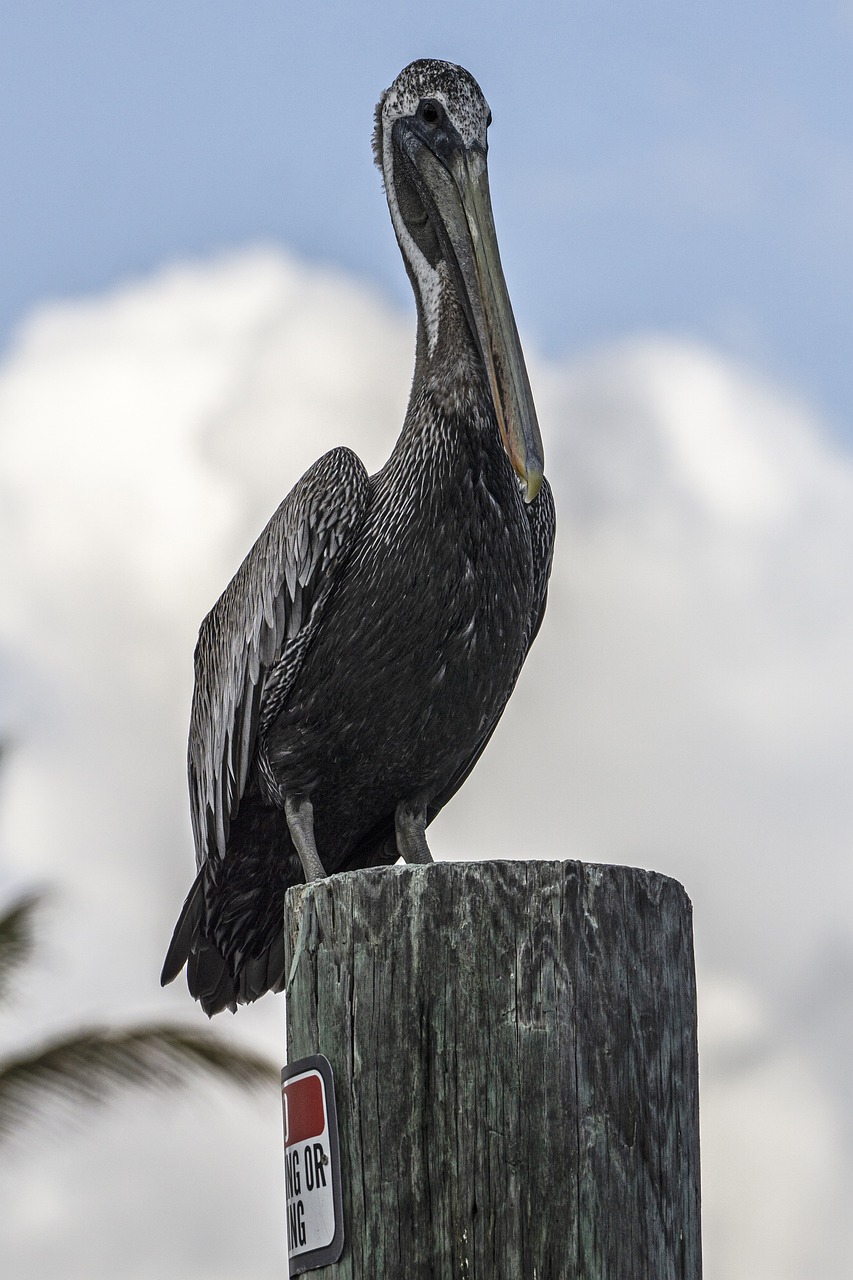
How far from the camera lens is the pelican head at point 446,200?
14.5 feet

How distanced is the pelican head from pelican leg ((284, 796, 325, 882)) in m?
0.98

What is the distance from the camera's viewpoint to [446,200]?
460cm

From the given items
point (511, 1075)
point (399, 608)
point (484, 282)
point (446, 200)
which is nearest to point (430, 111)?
point (446, 200)

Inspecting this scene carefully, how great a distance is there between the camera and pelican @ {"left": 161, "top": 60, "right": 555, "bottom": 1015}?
170 inches

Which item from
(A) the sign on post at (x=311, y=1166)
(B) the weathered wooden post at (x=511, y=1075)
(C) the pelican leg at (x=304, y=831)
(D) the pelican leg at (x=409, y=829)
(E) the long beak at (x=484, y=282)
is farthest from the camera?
(D) the pelican leg at (x=409, y=829)

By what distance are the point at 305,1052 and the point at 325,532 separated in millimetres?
1818

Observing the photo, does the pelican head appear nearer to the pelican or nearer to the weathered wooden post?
the pelican

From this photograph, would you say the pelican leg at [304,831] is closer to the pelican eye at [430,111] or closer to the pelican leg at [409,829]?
the pelican leg at [409,829]

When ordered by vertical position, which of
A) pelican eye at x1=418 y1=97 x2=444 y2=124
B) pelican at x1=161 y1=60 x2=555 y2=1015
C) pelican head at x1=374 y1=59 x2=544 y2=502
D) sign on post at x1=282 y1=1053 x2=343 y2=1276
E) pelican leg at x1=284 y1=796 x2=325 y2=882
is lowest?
sign on post at x1=282 y1=1053 x2=343 y2=1276

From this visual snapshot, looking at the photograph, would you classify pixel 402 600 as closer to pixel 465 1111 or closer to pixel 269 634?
pixel 269 634

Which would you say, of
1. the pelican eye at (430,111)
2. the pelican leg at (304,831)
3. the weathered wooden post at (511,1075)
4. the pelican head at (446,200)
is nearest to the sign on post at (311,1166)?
the weathered wooden post at (511,1075)

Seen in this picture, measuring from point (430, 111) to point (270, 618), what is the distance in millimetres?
1384

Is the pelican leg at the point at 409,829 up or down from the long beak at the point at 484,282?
down

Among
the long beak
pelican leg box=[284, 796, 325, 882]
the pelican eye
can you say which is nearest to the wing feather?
pelican leg box=[284, 796, 325, 882]
